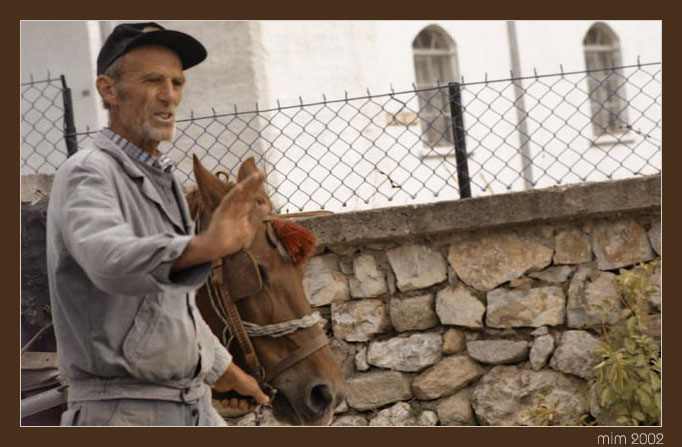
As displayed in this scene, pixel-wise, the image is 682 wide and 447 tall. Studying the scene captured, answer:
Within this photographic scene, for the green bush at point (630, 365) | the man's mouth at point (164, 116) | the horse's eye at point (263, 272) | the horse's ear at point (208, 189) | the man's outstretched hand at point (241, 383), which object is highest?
the man's mouth at point (164, 116)

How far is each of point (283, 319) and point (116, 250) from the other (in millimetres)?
882

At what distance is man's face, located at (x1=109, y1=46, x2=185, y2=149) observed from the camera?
2857 mm

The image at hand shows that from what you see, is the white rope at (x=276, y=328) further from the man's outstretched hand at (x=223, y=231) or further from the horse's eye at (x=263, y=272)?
the man's outstretched hand at (x=223, y=231)

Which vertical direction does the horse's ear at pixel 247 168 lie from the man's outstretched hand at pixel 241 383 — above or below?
above

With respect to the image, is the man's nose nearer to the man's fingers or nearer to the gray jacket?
the gray jacket

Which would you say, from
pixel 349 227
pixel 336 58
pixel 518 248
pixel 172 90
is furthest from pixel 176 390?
pixel 336 58

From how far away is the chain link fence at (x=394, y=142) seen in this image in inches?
211

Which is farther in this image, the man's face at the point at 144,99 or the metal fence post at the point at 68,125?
the metal fence post at the point at 68,125

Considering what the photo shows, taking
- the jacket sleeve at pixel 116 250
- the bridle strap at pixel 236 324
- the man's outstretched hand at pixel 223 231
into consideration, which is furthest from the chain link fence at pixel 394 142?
the man's outstretched hand at pixel 223 231

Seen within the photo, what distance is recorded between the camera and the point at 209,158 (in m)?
5.42

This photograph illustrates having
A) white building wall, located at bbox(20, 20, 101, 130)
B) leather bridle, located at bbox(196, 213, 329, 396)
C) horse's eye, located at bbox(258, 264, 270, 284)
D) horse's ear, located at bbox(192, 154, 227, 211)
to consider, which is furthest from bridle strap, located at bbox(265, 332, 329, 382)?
white building wall, located at bbox(20, 20, 101, 130)

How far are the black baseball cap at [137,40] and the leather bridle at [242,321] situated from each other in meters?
0.56

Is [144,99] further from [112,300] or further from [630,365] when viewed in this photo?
[630,365]

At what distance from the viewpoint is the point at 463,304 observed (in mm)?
5043
